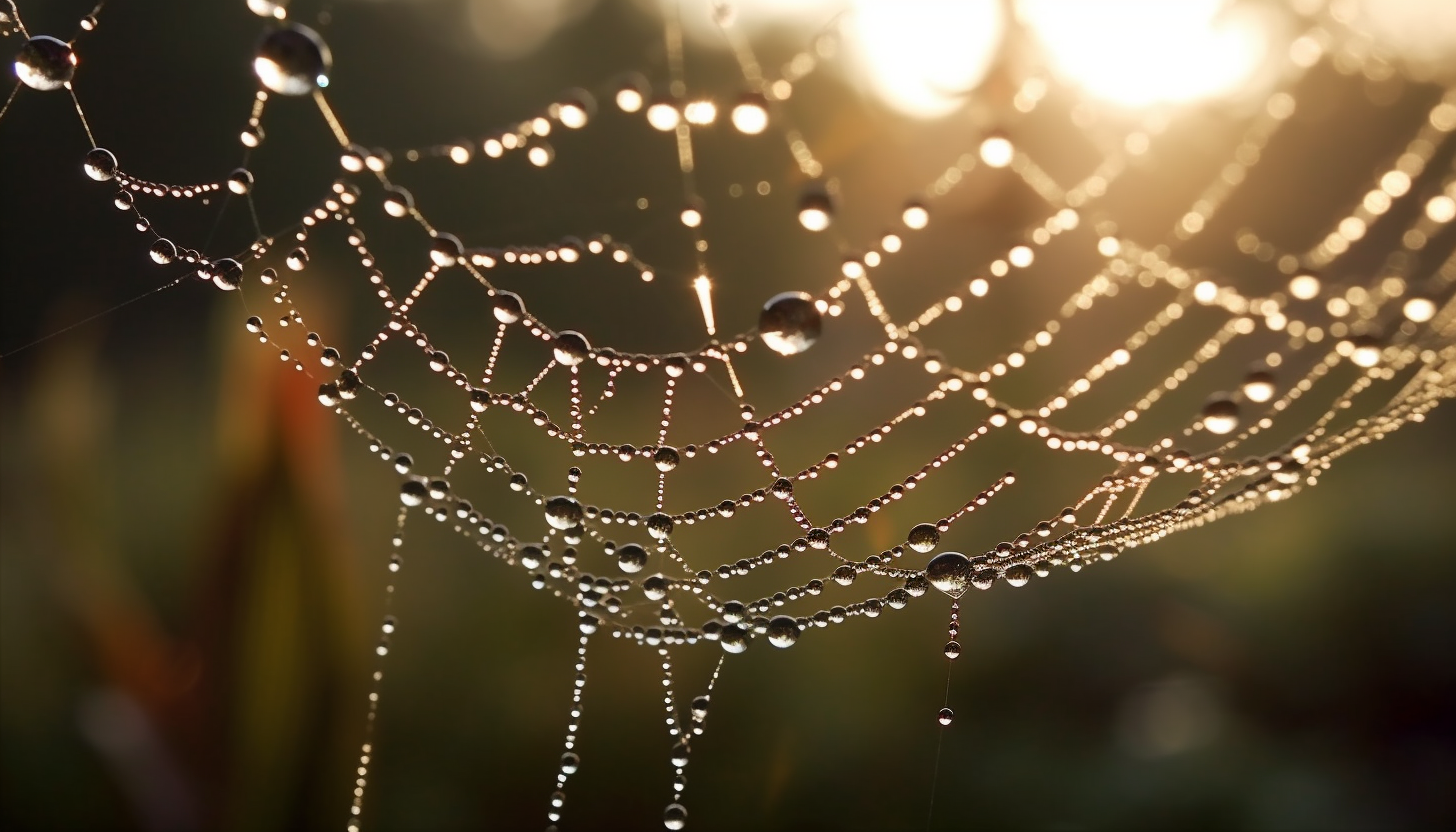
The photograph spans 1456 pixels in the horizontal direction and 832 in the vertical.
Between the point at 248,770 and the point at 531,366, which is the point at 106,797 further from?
the point at 531,366

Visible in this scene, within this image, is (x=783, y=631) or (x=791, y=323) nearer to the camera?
(x=791, y=323)

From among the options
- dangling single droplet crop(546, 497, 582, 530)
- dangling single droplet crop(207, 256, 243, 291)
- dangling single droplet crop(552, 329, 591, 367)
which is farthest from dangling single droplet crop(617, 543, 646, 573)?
dangling single droplet crop(207, 256, 243, 291)

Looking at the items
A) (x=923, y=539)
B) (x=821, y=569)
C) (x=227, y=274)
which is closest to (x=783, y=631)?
(x=923, y=539)

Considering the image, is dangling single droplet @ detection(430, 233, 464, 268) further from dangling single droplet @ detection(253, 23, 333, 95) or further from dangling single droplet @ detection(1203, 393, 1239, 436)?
dangling single droplet @ detection(1203, 393, 1239, 436)

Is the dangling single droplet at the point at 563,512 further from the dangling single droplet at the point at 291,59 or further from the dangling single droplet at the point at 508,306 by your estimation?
the dangling single droplet at the point at 291,59

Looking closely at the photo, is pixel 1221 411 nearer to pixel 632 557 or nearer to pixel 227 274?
pixel 632 557
